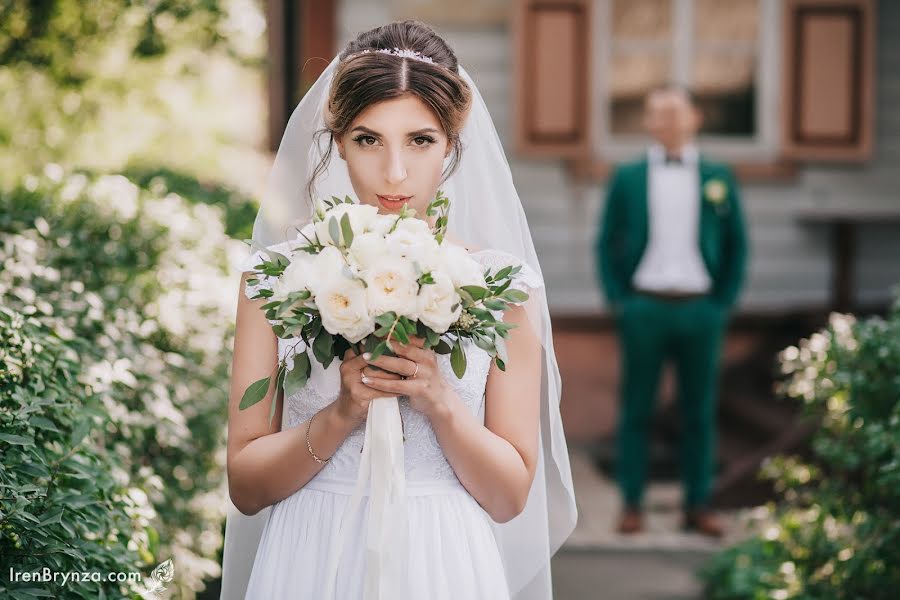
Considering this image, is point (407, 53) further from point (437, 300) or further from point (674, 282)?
point (674, 282)

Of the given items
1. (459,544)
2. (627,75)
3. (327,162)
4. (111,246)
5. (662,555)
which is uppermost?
(627,75)

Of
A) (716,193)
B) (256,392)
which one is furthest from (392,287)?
(716,193)

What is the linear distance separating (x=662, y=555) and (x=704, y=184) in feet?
6.88

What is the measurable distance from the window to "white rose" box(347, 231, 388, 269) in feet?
23.7

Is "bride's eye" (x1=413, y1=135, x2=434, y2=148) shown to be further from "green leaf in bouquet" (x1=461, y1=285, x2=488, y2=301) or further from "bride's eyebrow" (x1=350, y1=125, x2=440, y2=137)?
"green leaf in bouquet" (x1=461, y1=285, x2=488, y2=301)

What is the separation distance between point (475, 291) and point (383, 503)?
1.66 ft

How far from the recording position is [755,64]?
9.33 metres

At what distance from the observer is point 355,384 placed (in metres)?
2.28

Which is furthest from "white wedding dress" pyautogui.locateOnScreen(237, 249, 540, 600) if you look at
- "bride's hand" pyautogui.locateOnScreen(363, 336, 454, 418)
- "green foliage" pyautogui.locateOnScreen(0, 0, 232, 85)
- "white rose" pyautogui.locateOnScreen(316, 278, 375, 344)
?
"green foliage" pyautogui.locateOnScreen(0, 0, 232, 85)

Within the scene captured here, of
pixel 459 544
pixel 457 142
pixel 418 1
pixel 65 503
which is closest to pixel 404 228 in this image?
pixel 457 142

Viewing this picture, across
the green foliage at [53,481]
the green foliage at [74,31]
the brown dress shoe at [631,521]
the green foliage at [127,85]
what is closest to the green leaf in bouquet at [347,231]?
the green foliage at [53,481]

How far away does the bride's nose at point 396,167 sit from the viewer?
8.14 feet

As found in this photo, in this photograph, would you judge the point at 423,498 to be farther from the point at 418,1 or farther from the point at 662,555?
the point at 418,1

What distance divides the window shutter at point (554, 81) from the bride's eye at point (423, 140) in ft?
20.7
